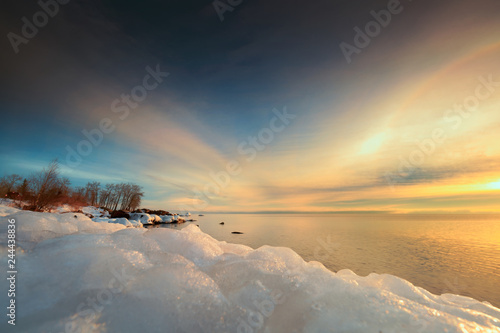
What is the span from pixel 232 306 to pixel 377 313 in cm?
142

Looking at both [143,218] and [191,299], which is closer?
[191,299]

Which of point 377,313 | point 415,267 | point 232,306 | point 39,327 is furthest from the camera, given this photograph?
point 415,267

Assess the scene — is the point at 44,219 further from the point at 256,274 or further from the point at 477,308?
the point at 477,308

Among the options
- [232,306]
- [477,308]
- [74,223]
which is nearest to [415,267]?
[477,308]

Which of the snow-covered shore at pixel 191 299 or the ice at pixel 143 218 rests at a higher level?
the snow-covered shore at pixel 191 299

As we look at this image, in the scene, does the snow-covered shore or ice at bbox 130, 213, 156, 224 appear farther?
ice at bbox 130, 213, 156, 224

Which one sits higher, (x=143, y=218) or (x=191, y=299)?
(x=191, y=299)

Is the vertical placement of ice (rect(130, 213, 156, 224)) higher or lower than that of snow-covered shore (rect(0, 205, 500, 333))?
lower

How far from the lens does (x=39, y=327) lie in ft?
5.06

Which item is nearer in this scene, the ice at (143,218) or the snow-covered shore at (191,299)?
the snow-covered shore at (191,299)

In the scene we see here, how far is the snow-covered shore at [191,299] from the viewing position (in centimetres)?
172

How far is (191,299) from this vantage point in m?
1.95

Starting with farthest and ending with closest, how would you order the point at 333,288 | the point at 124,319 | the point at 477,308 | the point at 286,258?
the point at 286,258 → the point at 477,308 → the point at 333,288 → the point at 124,319

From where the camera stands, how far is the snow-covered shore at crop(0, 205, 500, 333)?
1720mm
